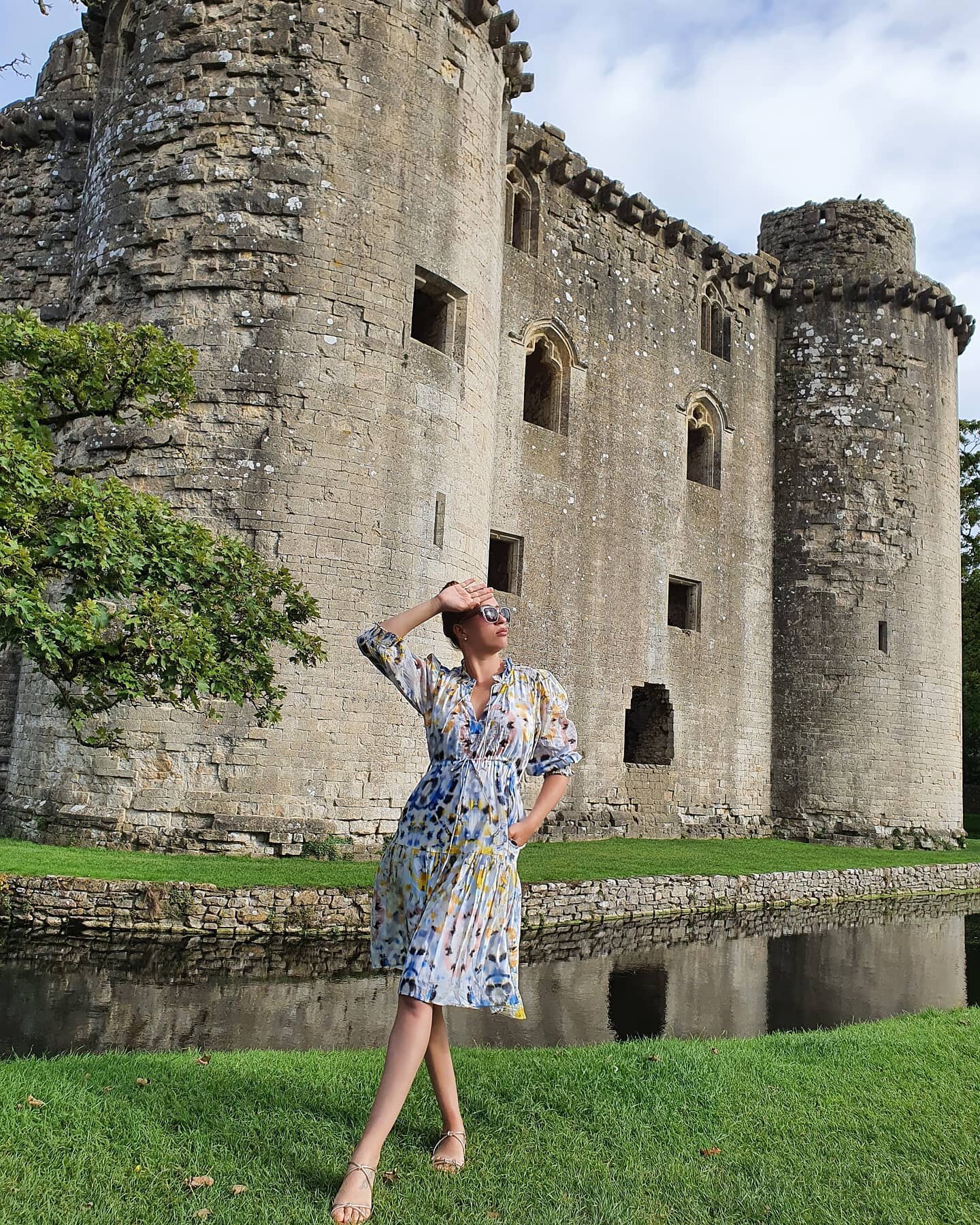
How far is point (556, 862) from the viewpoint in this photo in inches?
516

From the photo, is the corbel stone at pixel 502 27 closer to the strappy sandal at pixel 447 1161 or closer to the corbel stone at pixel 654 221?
the corbel stone at pixel 654 221

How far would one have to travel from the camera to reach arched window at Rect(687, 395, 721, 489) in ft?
70.7

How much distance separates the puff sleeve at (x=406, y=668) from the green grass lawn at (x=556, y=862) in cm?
623

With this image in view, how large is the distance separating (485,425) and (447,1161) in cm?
1211

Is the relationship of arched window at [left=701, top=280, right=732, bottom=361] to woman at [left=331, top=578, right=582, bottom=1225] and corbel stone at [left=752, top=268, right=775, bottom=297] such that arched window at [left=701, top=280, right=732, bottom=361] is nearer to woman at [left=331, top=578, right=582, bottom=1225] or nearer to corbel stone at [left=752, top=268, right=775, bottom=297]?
corbel stone at [left=752, top=268, right=775, bottom=297]

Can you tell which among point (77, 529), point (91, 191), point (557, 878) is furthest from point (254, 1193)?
point (91, 191)

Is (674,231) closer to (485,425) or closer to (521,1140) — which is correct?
(485,425)

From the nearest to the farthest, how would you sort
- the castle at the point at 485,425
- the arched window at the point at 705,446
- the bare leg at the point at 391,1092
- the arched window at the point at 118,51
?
the bare leg at the point at 391,1092 < the castle at the point at 485,425 < the arched window at the point at 118,51 < the arched window at the point at 705,446

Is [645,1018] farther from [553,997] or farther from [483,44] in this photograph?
[483,44]

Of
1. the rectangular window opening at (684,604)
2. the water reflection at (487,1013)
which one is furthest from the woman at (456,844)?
the rectangular window opening at (684,604)

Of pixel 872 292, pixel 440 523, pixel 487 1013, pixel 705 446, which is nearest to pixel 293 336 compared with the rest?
pixel 440 523

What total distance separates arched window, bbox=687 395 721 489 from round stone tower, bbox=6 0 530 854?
28.5ft

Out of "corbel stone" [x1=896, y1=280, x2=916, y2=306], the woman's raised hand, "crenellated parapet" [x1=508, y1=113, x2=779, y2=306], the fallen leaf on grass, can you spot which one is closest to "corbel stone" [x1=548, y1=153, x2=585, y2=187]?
"crenellated parapet" [x1=508, y1=113, x2=779, y2=306]

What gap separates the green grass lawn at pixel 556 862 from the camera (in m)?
9.66
